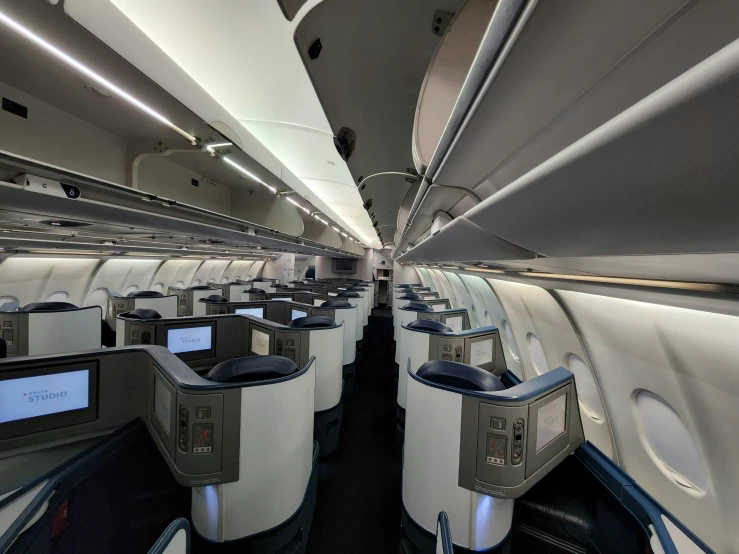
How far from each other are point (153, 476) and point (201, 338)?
232 centimetres

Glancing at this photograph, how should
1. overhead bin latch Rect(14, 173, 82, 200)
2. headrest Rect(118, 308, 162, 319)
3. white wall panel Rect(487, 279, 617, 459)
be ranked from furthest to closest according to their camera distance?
1. headrest Rect(118, 308, 162, 319)
2. white wall panel Rect(487, 279, 617, 459)
3. overhead bin latch Rect(14, 173, 82, 200)

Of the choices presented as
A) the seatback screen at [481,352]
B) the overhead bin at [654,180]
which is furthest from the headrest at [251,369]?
the seatback screen at [481,352]

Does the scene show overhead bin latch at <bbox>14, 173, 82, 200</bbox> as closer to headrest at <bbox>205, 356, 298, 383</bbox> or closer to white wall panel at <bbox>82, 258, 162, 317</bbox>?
headrest at <bbox>205, 356, 298, 383</bbox>

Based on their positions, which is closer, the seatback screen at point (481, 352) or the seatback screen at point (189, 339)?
the seatback screen at point (189, 339)

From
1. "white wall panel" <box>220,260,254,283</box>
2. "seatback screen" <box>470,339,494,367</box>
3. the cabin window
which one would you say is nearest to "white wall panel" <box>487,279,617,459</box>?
the cabin window

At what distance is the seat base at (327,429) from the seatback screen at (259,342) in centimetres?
134

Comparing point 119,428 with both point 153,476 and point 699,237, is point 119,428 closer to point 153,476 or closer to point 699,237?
point 153,476

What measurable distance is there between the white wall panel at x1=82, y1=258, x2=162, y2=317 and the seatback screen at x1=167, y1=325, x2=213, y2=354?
8.54m

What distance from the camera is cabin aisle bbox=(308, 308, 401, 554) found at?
10.2 feet

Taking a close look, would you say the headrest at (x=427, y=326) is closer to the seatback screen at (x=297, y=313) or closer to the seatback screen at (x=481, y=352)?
the seatback screen at (x=481, y=352)

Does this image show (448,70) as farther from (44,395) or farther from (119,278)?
(119,278)

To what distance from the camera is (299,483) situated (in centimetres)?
303

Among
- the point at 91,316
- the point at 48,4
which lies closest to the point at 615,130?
the point at 48,4

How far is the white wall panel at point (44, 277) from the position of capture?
8.30 metres
